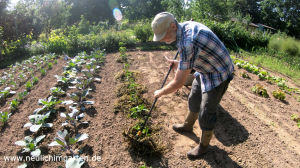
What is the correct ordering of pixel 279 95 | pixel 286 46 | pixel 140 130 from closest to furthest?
pixel 140 130 → pixel 279 95 → pixel 286 46

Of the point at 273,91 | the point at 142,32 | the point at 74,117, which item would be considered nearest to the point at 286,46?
the point at 273,91

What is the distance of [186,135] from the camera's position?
310 cm

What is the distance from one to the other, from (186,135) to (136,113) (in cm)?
100

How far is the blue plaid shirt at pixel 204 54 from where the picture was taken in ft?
6.07

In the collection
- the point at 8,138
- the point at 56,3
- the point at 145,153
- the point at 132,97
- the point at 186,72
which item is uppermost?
the point at 56,3

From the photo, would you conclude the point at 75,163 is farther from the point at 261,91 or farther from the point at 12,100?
the point at 261,91

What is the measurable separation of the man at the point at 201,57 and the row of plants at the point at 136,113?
794mm

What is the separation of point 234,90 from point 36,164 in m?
4.53

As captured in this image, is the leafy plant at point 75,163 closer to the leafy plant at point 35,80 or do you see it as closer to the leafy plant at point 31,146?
the leafy plant at point 31,146

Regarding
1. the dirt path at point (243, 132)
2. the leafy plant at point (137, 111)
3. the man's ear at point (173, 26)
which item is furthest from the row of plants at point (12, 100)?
the man's ear at point (173, 26)

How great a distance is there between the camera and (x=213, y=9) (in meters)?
13.2

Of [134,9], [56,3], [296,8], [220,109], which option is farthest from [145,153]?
[296,8]

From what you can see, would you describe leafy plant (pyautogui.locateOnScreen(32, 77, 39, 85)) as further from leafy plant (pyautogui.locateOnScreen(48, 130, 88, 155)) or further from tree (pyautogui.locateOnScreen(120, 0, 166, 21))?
tree (pyautogui.locateOnScreen(120, 0, 166, 21))

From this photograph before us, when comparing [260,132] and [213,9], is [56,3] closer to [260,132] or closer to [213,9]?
[213,9]
